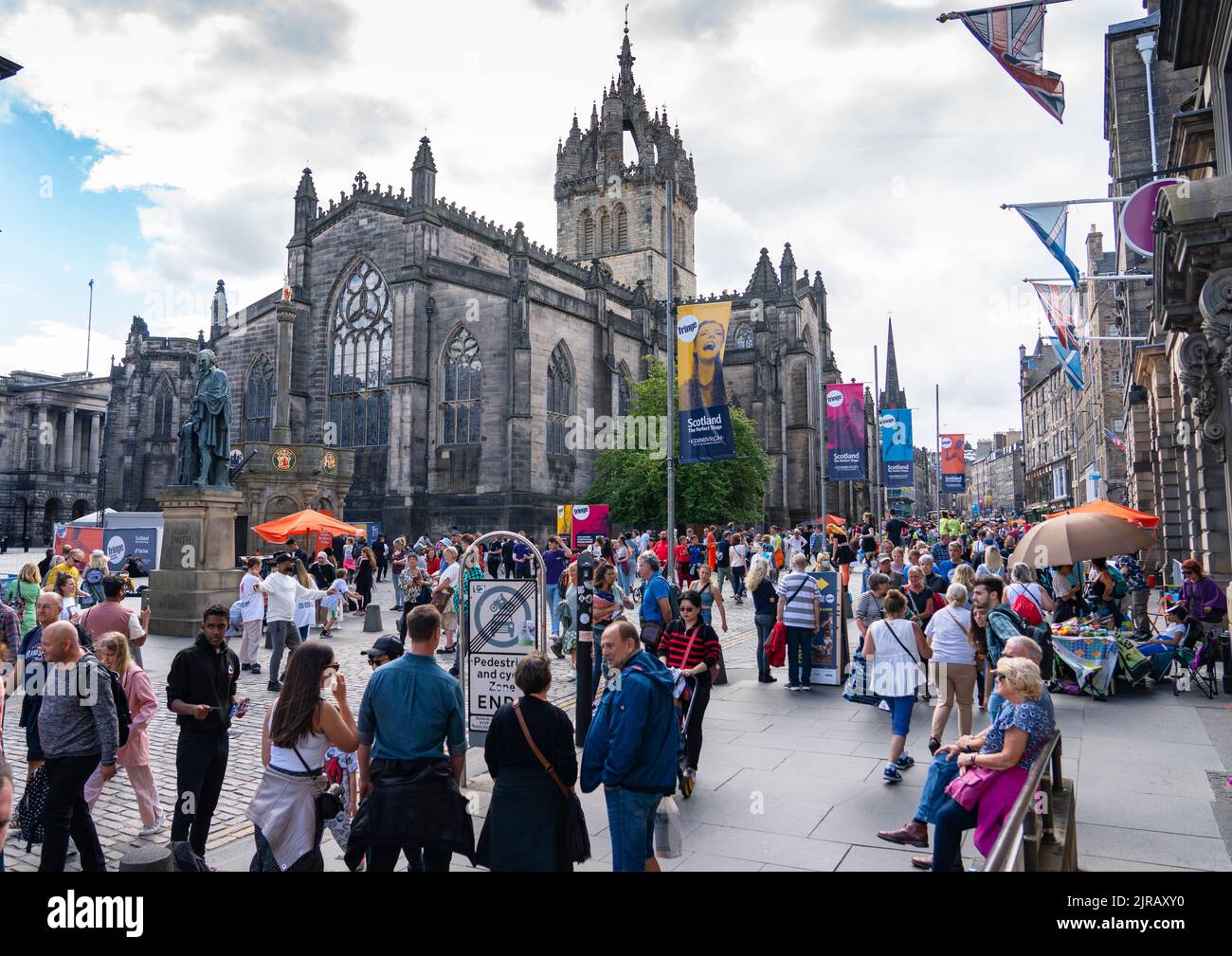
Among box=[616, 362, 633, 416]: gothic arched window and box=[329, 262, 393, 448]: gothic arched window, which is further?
box=[616, 362, 633, 416]: gothic arched window

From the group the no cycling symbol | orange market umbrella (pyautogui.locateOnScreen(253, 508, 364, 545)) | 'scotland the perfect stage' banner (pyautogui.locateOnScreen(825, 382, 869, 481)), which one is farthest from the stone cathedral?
the no cycling symbol

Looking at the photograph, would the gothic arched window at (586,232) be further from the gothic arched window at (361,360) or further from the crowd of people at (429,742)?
the crowd of people at (429,742)

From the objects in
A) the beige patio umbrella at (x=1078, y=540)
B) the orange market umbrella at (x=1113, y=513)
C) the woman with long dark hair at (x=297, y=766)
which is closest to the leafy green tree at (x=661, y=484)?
the orange market umbrella at (x=1113, y=513)

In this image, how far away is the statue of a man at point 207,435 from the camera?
50.7ft

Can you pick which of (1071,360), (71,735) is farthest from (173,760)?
(1071,360)

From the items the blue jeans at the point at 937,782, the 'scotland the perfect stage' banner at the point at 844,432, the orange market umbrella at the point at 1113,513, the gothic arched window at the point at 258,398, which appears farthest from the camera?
the gothic arched window at the point at 258,398

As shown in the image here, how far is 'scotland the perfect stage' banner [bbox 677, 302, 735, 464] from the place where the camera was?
1416 centimetres

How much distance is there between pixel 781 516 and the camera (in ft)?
158

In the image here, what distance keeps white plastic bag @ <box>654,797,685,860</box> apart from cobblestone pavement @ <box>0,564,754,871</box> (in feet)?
8.72

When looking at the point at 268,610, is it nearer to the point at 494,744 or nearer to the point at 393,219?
the point at 494,744

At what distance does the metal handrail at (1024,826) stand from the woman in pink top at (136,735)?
17.6 ft

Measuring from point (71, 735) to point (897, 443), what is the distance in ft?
93.1

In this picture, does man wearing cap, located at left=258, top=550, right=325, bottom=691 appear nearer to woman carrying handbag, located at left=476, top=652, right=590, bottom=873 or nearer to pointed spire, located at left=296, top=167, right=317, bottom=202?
woman carrying handbag, located at left=476, top=652, right=590, bottom=873

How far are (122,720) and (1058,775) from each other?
566 centimetres
